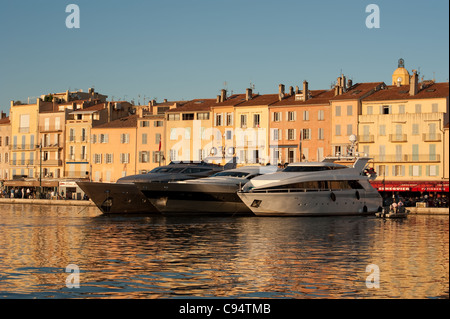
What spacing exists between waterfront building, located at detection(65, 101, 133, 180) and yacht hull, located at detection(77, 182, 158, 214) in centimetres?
3642

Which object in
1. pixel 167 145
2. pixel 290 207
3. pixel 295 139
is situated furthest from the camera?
pixel 167 145

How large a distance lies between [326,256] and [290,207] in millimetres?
23121

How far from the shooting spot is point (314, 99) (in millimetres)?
83250

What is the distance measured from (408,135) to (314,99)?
11.6 metres

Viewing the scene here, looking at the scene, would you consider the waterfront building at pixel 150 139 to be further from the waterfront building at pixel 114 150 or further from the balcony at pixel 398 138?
the balcony at pixel 398 138

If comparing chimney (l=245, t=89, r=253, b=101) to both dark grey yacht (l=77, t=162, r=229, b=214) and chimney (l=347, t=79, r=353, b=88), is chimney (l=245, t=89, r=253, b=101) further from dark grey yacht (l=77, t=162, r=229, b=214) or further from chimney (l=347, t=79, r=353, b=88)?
dark grey yacht (l=77, t=162, r=229, b=214)

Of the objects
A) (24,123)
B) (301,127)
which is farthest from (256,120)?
(24,123)

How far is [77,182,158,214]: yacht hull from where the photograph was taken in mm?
57312

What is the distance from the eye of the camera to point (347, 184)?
5419 cm

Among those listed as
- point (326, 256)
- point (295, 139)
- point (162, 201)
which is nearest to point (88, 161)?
point (295, 139)

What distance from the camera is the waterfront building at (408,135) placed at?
74312 millimetres

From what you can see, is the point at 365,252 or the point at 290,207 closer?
the point at 365,252

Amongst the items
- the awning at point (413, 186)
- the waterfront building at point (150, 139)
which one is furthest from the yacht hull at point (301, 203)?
the waterfront building at point (150, 139)
